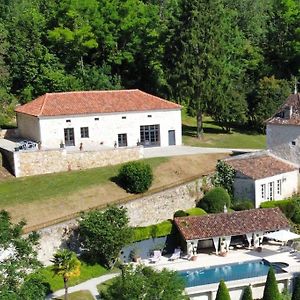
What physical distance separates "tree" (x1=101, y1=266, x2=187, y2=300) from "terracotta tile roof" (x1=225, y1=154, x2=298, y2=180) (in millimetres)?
20726

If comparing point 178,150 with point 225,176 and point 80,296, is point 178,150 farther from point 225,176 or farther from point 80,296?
point 80,296

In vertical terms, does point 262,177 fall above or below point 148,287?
below

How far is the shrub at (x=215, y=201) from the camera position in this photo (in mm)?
47969

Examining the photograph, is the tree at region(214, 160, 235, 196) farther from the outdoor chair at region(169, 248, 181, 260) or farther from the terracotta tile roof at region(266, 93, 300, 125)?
the outdoor chair at region(169, 248, 181, 260)

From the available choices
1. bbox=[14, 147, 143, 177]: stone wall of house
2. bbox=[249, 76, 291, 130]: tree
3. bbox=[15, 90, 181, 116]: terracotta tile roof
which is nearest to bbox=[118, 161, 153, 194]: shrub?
bbox=[14, 147, 143, 177]: stone wall of house

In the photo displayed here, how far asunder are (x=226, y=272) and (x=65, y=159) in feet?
55.8

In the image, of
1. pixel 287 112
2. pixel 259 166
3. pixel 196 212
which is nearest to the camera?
pixel 196 212

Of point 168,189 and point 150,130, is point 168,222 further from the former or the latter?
point 150,130

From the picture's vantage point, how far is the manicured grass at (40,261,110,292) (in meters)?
37.7

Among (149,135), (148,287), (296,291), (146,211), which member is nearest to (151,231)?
(146,211)

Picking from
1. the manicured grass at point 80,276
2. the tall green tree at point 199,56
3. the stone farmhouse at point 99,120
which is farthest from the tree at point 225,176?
the manicured grass at point 80,276

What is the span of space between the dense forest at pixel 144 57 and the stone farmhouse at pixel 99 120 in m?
4.99

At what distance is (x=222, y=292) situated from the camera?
35.2 m

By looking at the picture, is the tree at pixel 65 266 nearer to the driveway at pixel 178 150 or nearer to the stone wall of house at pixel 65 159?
the stone wall of house at pixel 65 159
